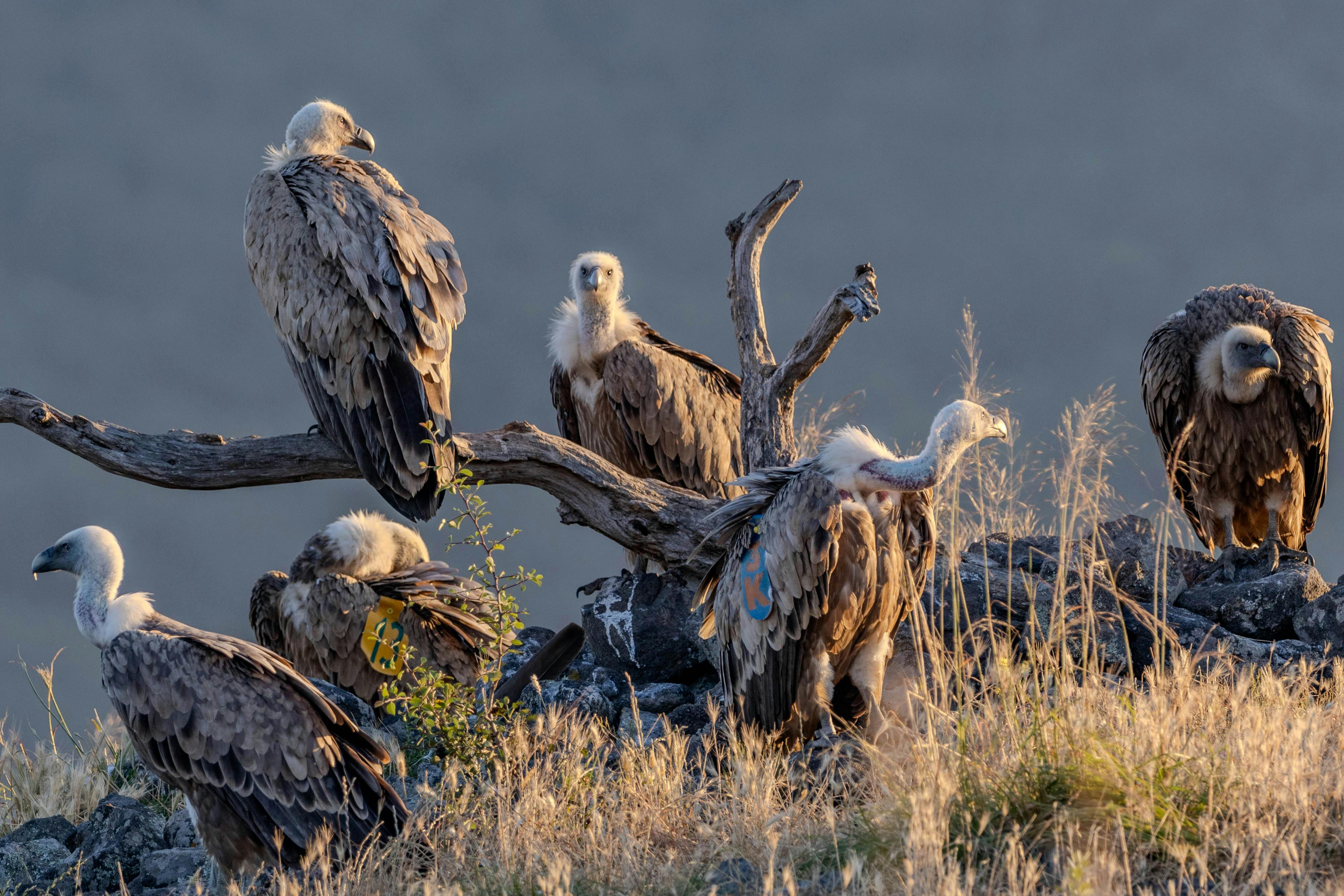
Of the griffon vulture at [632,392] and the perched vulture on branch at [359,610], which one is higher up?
the griffon vulture at [632,392]

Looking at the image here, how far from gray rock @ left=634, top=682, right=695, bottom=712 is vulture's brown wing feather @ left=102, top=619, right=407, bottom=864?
2.09 metres

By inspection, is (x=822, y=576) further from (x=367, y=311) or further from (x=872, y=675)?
(x=367, y=311)

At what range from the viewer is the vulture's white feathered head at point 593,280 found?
931 centimetres

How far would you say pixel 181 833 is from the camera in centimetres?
667

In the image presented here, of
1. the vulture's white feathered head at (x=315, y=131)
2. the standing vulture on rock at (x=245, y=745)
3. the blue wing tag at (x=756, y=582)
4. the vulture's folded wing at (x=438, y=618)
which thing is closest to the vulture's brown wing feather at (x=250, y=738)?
the standing vulture on rock at (x=245, y=745)

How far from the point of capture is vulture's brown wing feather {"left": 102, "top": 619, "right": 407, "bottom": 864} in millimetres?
5566

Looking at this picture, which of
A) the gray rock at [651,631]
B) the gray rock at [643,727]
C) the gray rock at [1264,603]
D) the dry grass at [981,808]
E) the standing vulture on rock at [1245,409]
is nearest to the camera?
the dry grass at [981,808]

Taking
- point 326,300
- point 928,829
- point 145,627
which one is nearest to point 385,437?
point 326,300

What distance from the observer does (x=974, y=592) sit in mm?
7250

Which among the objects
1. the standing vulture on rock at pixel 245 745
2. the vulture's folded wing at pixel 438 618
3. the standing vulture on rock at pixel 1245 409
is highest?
the standing vulture on rock at pixel 1245 409

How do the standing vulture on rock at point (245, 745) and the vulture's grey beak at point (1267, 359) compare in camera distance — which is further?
the vulture's grey beak at point (1267, 359)

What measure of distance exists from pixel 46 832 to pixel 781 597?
4.26 m

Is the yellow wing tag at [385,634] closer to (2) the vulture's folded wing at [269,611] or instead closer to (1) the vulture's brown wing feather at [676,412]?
(2) the vulture's folded wing at [269,611]

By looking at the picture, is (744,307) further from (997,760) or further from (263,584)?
(997,760)
